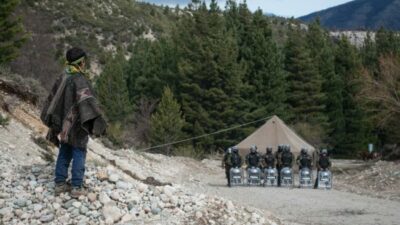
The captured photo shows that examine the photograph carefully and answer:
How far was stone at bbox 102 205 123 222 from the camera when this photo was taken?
7.59m

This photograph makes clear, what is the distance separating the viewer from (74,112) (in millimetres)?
7793

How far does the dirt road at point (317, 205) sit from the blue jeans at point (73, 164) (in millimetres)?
4451

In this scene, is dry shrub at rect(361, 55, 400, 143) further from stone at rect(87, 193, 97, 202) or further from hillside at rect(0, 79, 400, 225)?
stone at rect(87, 193, 97, 202)

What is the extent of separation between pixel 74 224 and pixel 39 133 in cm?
796

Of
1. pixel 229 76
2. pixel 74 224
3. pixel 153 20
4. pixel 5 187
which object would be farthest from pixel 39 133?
pixel 153 20

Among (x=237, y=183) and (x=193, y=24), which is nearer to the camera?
(x=237, y=183)

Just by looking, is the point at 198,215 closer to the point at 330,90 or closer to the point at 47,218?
the point at 47,218

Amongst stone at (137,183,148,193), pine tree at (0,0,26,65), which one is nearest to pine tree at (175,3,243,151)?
pine tree at (0,0,26,65)

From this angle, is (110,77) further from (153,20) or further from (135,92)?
(153,20)

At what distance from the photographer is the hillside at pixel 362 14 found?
15362 centimetres

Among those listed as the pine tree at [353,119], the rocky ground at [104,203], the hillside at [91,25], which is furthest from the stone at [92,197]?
the hillside at [91,25]

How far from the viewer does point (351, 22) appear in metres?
168

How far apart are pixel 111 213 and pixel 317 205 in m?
8.79

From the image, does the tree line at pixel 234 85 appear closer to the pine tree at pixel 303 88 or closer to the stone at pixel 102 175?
the pine tree at pixel 303 88
